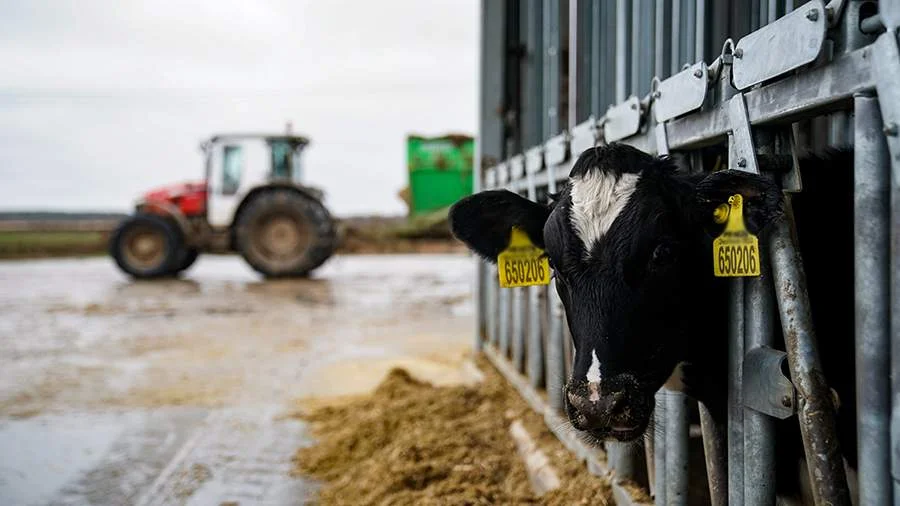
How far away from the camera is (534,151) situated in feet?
13.6

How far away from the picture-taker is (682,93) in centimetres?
→ 220

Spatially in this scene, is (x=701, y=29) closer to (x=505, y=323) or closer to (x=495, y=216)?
(x=495, y=216)

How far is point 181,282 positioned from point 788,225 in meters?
13.3

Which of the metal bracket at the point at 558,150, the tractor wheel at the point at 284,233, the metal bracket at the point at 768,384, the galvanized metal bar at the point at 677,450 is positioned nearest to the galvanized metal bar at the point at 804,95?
the metal bracket at the point at 768,384

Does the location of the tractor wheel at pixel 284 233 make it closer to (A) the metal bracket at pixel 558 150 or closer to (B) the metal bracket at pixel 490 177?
(B) the metal bracket at pixel 490 177

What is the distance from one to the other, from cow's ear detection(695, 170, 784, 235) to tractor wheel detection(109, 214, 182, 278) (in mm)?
13716

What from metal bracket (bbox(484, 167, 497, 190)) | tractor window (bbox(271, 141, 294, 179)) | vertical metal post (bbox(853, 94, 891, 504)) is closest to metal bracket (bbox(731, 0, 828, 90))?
vertical metal post (bbox(853, 94, 891, 504))

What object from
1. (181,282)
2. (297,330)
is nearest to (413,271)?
(181,282)

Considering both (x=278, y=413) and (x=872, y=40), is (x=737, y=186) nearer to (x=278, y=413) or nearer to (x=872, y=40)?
(x=872, y=40)

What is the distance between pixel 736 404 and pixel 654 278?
1.21ft

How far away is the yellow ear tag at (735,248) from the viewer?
179 cm

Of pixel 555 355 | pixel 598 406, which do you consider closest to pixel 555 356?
pixel 555 355

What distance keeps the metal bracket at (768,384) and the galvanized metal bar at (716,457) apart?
308 mm

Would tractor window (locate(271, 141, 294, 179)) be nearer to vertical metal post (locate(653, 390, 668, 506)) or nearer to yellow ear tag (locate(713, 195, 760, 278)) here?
vertical metal post (locate(653, 390, 668, 506))
